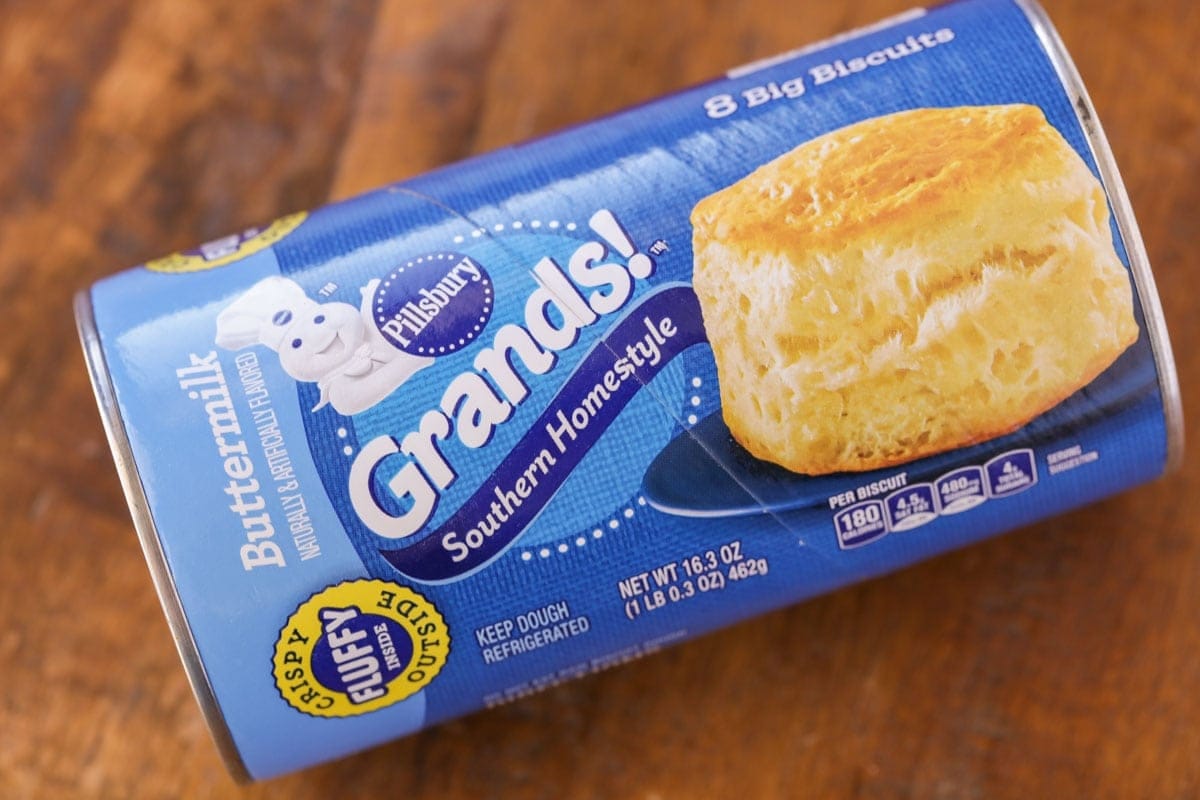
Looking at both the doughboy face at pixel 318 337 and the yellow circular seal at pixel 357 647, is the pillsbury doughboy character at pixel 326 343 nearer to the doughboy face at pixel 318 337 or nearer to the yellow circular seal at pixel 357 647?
the doughboy face at pixel 318 337

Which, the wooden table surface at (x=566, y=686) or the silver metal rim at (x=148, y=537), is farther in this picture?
the wooden table surface at (x=566, y=686)

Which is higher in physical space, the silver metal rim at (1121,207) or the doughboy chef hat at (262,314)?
the silver metal rim at (1121,207)

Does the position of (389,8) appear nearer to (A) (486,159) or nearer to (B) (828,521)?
(A) (486,159)

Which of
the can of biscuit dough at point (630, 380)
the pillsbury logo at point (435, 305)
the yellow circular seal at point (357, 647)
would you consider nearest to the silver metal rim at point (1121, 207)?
the can of biscuit dough at point (630, 380)

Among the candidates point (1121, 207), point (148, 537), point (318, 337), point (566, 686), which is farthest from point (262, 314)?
point (1121, 207)

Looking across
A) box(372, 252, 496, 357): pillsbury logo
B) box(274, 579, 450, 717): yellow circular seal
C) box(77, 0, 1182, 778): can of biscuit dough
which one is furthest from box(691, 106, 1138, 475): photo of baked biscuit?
box(274, 579, 450, 717): yellow circular seal
